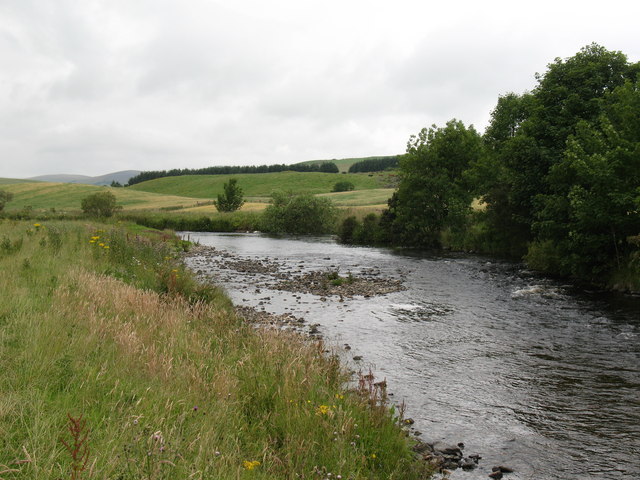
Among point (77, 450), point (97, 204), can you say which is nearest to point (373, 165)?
point (97, 204)

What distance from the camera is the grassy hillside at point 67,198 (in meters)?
116

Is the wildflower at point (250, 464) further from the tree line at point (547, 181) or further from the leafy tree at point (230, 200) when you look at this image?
the leafy tree at point (230, 200)

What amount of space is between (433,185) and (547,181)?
1967cm

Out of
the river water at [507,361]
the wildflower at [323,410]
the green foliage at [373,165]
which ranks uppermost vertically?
the green foliage at [373,165]

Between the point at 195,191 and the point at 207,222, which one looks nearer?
the point at 207,222

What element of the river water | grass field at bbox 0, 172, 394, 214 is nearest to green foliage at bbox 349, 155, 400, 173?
grass field at bbox 0, 172, 394, 214

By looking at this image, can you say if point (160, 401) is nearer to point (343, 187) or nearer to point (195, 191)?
point (343, 187)

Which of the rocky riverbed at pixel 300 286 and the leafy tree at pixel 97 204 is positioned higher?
the leafy tree at pixel 97 204

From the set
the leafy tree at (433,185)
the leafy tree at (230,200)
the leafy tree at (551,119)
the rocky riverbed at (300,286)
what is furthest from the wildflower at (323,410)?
the leafy tree at (230,200)

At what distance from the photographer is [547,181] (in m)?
26.8

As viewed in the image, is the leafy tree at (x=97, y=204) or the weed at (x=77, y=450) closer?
the weed at (x=77, y=450)

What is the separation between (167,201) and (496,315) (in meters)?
117

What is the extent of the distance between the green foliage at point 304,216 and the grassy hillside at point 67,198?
173 ft

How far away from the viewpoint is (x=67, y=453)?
140 inches
